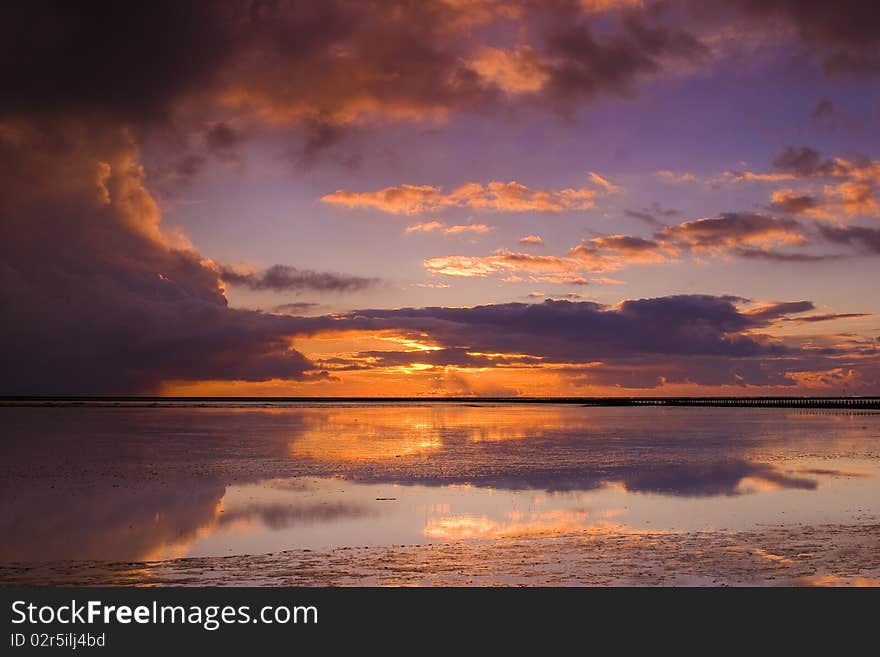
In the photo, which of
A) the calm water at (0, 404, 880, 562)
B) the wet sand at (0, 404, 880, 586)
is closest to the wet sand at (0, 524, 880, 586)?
the wet sand at (0, 404, 880, 586)

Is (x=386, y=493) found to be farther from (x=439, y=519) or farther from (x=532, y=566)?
(x=532, y=566)

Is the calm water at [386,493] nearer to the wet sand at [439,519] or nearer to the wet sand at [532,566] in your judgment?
the wet sand at [439,519]

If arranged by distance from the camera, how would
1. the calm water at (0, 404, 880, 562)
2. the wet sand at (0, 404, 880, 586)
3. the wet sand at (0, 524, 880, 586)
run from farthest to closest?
the calm water at (0, 404, 880, 562), the wet sand at (0, 404, 880, 586), the wet sand at (0, 524, 880, 586)

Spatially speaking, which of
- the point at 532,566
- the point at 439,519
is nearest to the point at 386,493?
the point at 439,519

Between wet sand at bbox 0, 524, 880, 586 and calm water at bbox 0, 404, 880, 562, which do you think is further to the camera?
calm water at bbox 0, 404, 880, 562

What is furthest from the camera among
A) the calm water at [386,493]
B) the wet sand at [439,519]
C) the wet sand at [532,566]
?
the calm water at [386,493]

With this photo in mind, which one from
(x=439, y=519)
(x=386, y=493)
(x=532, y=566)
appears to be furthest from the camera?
(x=386, y=493)

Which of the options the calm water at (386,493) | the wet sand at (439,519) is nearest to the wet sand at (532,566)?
the wet sand at (439,519)

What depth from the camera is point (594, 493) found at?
102 ft

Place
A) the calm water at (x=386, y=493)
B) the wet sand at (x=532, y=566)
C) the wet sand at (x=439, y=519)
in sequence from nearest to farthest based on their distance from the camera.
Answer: the wet sand at (x=532, y=566) → the wet sand at (x=439, y=519) → the calm water at (x=386, y=493)

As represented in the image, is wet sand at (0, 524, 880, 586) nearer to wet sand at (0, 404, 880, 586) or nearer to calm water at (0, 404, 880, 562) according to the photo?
wet sand at (0, 404, 880, 586)

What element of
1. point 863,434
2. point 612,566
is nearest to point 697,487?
point 612,566

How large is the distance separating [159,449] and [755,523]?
4175 centimetres
